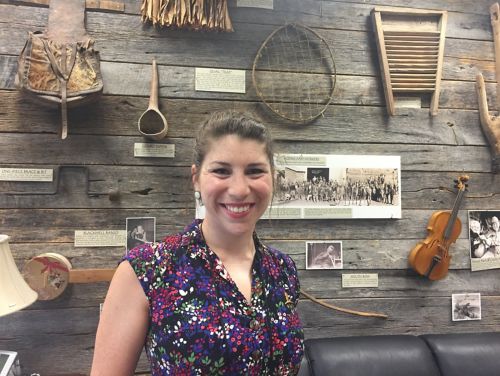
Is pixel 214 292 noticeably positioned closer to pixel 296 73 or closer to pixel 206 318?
pixel 206 318

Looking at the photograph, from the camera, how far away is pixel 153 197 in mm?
1985

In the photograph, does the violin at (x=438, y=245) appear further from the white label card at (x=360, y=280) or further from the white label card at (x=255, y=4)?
the white label card at (x=255, y=4)

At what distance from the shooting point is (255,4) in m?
2.12

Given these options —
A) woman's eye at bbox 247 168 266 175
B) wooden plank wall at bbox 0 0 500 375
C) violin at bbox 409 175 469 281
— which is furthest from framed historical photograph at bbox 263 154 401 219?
woman's eye at bbox 247 168 266 175

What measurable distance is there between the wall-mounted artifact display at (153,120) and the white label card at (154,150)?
6cm

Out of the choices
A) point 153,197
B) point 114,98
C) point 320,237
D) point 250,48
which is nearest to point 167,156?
point 153,197

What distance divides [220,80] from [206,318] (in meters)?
1.45

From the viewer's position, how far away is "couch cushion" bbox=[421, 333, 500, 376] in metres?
1.90

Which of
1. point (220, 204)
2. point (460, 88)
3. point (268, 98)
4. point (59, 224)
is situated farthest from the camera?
point (460, 88)

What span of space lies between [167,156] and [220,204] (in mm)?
1050

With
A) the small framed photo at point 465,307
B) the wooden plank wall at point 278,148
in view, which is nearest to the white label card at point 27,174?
the wooden plank wall at point 278,148

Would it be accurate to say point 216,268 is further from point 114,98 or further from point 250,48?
point 250,48

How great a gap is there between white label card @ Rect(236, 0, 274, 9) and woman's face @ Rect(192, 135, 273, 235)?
137cm

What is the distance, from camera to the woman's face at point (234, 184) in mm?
1021
